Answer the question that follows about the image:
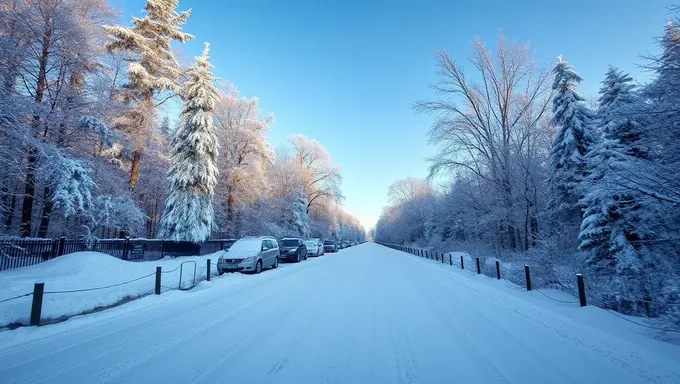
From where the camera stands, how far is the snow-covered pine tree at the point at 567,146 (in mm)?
15703

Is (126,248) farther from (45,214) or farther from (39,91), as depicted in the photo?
(39,91)

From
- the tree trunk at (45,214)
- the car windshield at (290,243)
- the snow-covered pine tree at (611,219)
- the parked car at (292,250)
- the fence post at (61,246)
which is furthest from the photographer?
the car windshield at (290,243)

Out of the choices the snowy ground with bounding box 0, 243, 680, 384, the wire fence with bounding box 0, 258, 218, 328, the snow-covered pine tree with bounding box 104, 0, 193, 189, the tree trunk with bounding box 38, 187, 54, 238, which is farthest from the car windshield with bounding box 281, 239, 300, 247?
the snowy ground with bounding box 0, 243, 680, 384

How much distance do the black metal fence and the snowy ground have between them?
22.8ft

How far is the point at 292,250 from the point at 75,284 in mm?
13262

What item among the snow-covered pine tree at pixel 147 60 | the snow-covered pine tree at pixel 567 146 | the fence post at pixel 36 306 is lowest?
the fence post at pixel 36 306

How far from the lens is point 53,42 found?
41.5ft

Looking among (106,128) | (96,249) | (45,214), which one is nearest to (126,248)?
(96,249)

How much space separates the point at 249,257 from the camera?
13156 mm

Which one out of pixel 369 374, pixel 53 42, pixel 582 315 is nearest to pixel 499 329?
pixel 582 315

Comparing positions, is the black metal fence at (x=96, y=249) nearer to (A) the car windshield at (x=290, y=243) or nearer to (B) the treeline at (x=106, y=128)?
(B) the treeline at (x=106, y=128)

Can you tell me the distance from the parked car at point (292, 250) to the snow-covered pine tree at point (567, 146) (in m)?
16.8

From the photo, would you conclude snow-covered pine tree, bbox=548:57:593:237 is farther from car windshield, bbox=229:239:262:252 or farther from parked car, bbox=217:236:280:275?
car windshield, bbox=229:239:262:252

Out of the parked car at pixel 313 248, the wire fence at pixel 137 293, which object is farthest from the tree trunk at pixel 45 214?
the parked car at pixel 313 248
